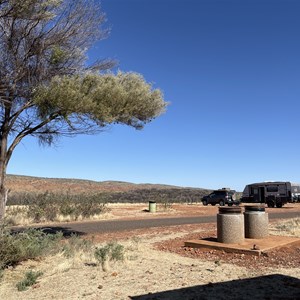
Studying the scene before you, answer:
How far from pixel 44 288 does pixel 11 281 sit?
1.21 metres

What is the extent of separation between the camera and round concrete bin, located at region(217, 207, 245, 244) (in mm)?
10500

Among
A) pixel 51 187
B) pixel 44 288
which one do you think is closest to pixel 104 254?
pixel 44 288

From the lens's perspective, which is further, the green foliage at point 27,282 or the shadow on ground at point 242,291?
the green foliage at point 27,282

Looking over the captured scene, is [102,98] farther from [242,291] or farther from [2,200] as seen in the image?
[242,291]

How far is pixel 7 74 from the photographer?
11.0 metres

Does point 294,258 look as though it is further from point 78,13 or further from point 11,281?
point 78,13

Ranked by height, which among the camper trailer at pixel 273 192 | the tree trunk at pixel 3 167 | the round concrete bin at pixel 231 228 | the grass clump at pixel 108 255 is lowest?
the grass clump at pixel 108 255

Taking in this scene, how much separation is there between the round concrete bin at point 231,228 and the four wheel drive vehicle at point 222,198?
111ft

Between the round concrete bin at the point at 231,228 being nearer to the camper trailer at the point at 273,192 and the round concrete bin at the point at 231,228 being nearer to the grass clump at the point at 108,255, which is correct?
the grass clump at the point at 108,255

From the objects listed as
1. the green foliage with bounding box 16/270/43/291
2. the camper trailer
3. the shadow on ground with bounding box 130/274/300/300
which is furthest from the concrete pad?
the camper trailer

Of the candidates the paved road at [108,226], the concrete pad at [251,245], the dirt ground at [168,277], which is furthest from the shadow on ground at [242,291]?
the paved road at [108,226]

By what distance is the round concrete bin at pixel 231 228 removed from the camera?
10.5m

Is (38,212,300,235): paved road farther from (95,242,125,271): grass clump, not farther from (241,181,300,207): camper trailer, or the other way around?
(241,181,300,207): camper trailer

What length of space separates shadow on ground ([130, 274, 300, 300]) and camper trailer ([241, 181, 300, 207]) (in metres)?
35.1
